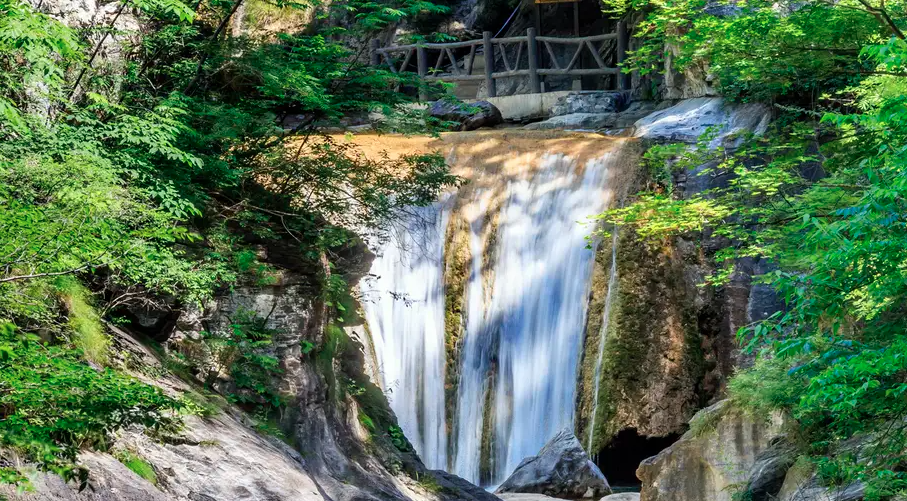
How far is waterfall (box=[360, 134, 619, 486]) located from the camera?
16812 mm

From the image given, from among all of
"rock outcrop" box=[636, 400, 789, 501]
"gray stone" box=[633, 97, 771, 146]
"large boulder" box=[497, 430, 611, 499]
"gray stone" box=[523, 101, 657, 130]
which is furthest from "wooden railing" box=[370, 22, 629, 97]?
"rock outcrop" box=[636, 400, 789, 501]

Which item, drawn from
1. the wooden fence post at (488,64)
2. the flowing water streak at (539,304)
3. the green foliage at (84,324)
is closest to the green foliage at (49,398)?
the green foliage at (84,324)

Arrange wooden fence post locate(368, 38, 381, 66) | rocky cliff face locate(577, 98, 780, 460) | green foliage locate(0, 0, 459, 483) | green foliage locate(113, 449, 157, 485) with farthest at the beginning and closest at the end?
wooden fence post locate(368, 38, 381, 66) < rocky cliff face locate(577, 98, 780, 460) < green foliage locate(113, 449, 157, 485) < green foliage locate(0, 0, 459, 483)

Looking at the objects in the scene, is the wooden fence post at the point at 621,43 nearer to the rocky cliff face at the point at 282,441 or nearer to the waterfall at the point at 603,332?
the waterfall at the point at 603,332

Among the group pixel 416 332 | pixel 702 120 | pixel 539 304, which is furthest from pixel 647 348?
pixel 702 120

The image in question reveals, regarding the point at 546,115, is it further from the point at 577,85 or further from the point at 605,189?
the point at 605,189

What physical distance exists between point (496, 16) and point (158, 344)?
61.3 ft

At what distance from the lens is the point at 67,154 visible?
878 cm

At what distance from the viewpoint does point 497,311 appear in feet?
57.6

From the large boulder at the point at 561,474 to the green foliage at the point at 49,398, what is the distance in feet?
29.7

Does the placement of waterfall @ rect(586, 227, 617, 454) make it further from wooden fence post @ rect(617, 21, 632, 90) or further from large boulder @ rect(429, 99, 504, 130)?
wooden fence post @ rect(617, 21, 632, 90)

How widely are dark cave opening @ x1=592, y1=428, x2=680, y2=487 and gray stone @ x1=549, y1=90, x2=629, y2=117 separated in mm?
7830

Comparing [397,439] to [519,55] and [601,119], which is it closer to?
[601,119]

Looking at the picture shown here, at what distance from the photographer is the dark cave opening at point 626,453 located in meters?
16.3
